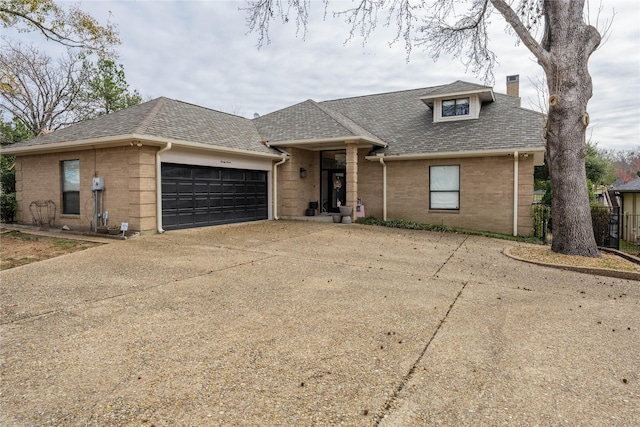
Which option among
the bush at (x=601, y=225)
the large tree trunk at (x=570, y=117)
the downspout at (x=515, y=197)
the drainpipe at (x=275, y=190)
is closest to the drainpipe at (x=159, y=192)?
the drainpipe at (x=275, y=190)

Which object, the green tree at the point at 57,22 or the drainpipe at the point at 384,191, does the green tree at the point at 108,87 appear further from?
the drainpipe at the point at 384,191

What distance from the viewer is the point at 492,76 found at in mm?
13164

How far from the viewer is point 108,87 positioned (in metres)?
27.1

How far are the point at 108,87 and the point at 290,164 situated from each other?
63.3 feet

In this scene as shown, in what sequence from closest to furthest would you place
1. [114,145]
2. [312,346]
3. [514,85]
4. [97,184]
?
[312,346] < [114,145] < [97,184] < [514,85]

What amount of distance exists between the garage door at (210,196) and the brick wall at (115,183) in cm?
74

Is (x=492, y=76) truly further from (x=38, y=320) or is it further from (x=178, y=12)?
(x=38, y=320)

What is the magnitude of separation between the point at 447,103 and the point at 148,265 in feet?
45.4

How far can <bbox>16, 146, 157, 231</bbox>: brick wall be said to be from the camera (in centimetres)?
1075

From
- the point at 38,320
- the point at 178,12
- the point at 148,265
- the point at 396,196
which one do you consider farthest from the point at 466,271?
the point at 178,12

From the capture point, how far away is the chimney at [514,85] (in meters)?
18.7

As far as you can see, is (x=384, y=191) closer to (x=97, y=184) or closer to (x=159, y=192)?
(x=159, y=192)

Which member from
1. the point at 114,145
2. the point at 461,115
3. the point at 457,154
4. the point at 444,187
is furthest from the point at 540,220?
the point at 114,145

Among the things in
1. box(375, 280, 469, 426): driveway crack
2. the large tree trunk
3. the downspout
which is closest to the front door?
the downspout
